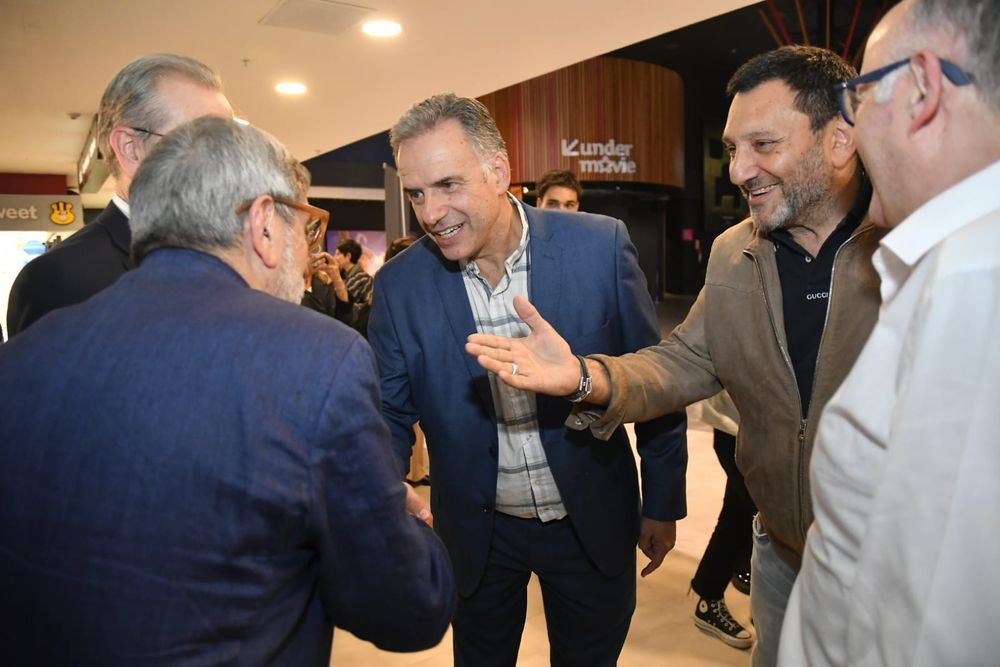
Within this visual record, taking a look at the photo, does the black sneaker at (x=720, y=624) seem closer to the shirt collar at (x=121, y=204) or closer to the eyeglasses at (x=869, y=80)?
the eyeglasses at (x=869, y=80)

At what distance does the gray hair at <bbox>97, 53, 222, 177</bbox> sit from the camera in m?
1.61

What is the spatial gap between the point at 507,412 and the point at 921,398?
132 cm

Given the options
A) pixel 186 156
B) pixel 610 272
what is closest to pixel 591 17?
pixel 610 272

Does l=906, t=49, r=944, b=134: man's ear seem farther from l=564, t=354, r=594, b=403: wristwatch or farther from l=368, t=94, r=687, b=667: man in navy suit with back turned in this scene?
l=368, t=94, r=687, b=667: man in navy suit with back turned

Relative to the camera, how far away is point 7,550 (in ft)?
3.16

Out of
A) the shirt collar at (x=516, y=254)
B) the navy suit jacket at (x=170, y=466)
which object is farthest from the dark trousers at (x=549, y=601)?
the navy suit jacket at (x=170, y=466)

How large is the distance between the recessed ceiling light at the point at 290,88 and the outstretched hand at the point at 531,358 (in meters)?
5.16

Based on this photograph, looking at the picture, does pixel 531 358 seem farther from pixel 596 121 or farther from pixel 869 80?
pixel 596 121

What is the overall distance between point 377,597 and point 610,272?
4.00ft

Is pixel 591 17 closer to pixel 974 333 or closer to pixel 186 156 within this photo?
pixel 186 156

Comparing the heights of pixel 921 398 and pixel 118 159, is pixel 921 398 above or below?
below

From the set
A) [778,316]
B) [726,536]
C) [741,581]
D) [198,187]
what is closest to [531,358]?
[778,316]

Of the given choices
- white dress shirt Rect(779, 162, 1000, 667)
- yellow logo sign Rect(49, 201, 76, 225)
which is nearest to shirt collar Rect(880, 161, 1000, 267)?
white dress shirt Rect(779, 162, 1000, 667)

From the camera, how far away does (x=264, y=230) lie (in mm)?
1134
